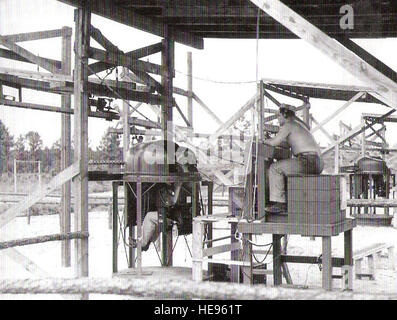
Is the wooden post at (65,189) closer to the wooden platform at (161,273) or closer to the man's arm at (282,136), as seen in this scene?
the wooden platform at (161,273)

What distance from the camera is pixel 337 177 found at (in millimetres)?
7793

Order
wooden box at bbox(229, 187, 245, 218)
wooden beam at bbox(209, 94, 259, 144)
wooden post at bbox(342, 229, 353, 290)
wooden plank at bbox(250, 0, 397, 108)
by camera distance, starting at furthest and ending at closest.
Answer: wooden beam at bbox(209, 94, 259, 144) < wooden post at bbox(342, 229, 353, 290) < wooden box at bbox(229, 187, 245, 218) < wooden plank at bbox(250, 0, 397, 108)

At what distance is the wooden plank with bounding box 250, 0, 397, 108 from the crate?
1.75m

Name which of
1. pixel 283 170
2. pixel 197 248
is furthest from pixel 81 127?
pixel 283 170

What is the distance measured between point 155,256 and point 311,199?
8085mm

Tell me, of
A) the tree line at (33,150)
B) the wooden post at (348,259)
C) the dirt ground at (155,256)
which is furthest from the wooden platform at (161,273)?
the tree line at (33,150)

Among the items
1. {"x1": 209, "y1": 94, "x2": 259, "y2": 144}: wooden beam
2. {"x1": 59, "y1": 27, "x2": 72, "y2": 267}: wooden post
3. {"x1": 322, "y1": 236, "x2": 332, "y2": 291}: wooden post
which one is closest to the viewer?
{"x1": 322, "y1": 236, "x2": 332, "y2": 291}: wooden post

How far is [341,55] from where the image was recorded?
19.1 feet

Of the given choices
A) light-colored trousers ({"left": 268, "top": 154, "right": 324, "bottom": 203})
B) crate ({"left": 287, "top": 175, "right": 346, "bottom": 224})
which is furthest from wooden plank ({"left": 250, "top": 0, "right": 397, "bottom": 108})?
light-colored trousers ({"left": 268, "top": 154, "right": 324, "bottom": 203})

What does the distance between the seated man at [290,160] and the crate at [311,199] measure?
258mm

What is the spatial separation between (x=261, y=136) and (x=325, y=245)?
630cm

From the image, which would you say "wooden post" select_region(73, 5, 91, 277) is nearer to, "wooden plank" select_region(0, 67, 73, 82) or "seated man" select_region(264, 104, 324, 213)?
"wooden plank" select_region(0, 67, 73, 82)

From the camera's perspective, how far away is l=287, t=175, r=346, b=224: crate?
748 cm
